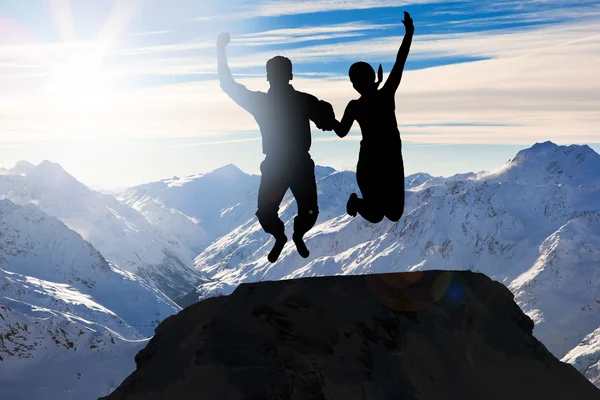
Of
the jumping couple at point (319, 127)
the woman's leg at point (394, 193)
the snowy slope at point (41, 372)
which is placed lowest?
the snowy slope at point (41, 372)

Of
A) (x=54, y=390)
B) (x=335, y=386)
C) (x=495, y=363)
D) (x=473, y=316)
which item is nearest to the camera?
(x=335, y=386)

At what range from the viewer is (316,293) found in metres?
11.0

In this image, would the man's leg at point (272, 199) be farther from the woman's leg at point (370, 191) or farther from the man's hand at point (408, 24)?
the man's hand at point (408, 24)

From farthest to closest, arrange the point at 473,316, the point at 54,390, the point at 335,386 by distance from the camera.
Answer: the point at 54,390 < the point at 473,316 < the point at 335,386

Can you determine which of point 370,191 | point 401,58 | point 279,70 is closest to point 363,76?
point 401,58

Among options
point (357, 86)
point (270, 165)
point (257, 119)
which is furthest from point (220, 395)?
point (357, 86)

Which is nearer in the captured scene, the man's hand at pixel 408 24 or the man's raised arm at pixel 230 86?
the man's hand at pixel 408 24

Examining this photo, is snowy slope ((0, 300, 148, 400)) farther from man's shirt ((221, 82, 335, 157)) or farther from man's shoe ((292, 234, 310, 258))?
man's shirt ((221, 82, 335, 157))

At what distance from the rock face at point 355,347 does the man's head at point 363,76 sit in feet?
11.7

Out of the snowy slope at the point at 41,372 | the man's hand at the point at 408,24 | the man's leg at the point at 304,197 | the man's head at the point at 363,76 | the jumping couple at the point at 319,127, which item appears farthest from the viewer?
the snowy slope at the point at 41,372

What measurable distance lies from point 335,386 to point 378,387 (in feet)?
2.58

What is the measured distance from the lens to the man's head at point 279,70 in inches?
439

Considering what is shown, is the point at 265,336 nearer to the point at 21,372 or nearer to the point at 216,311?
the point at 216,311

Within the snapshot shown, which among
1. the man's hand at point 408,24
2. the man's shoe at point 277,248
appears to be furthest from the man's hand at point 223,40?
the man's shoe at point 277,248
